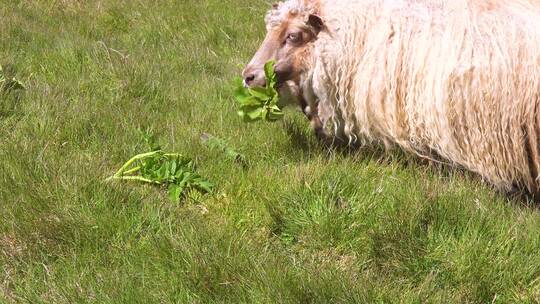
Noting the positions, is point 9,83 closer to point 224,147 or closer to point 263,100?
point 224,147

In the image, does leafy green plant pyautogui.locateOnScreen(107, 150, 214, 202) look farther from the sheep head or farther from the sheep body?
the sheep body

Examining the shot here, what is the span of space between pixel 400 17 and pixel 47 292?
187 centimetres

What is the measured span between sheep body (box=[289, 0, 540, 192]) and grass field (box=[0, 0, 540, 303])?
0.14 m

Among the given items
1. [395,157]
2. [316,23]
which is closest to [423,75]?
[395,157]

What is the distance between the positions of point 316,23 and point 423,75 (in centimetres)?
60

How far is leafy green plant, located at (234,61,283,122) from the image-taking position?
3.20 meters

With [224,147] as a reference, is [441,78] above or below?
above

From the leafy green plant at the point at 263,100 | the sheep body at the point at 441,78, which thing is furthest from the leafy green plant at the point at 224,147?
the sheep body at the point at 441,78

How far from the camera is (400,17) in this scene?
10.1 ft

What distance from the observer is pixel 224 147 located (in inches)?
130

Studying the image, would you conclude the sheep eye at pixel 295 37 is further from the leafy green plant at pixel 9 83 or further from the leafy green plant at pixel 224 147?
the leafy green plant at pixel 9 83

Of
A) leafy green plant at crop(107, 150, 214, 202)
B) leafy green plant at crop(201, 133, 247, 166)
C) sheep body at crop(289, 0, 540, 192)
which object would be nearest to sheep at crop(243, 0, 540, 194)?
sheep body at crop(289, 0, 540, 192)

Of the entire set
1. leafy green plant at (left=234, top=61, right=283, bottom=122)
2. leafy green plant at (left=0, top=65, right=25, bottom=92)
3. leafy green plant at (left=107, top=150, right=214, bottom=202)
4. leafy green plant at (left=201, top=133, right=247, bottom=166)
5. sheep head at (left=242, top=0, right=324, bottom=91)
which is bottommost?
leafy green plant at (left=0, top=65, right=25, bottom=92)

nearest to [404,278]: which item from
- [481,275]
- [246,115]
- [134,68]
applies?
[481,275]
